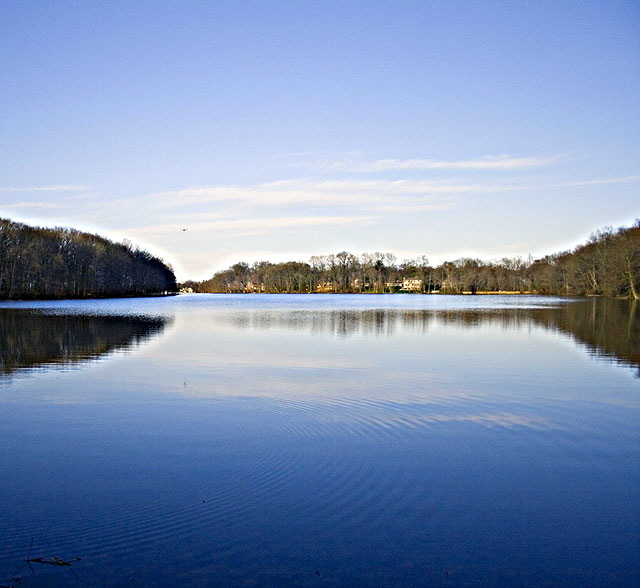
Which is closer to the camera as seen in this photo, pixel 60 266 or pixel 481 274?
pixel 60 266

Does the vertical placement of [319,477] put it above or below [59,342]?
below

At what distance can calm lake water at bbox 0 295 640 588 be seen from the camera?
4.64 m

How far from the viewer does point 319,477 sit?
6562mm

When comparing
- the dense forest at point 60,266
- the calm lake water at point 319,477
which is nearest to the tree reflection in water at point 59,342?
the calm lake water at point 319,477

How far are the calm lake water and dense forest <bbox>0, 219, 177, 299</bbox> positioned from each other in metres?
63.3

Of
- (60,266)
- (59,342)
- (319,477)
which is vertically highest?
(60,266)

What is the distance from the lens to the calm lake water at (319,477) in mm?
4637

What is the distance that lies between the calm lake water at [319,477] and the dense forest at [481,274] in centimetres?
6601

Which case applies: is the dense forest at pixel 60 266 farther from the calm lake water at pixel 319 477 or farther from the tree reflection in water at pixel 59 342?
the calm lake water at pixel 319 477

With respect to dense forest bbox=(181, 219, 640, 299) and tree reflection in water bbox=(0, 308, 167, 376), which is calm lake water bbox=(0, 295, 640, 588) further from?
dense forest bbox=(181, 219, 640, 299)

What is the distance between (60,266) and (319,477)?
260 ft

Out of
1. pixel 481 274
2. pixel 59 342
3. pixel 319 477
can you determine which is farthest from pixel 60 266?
pixel 481 274

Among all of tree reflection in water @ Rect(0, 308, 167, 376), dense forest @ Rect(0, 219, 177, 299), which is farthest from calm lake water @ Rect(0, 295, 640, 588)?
dense forest @ Rect(0, 219, 177, 299)

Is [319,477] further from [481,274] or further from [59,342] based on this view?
[481,274]
